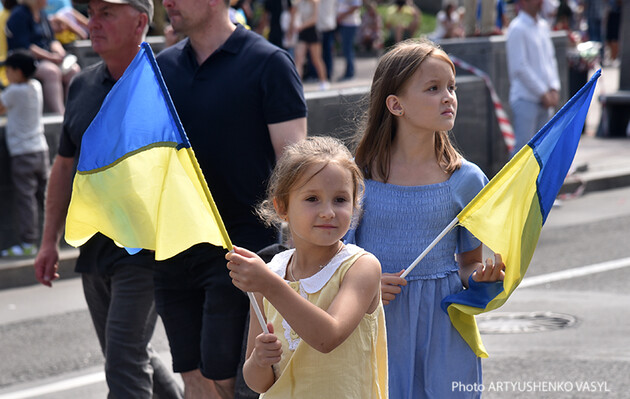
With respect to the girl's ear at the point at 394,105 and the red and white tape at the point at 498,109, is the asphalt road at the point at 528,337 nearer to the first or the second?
the girl's ear at the point at 394,105

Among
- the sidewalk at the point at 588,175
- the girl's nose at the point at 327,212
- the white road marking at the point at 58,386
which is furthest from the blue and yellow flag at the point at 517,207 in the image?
the sidewalk at the point at 588,175

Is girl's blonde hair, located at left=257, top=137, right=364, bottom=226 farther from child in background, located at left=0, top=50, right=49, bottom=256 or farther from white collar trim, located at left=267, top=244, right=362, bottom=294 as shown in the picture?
child in background, located at left=0, top=50, right=49, bottom=256

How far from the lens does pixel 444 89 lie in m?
3.70

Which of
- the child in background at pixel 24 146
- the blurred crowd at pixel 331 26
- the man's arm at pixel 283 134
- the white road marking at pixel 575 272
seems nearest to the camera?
the man's arm at pixel 283 134

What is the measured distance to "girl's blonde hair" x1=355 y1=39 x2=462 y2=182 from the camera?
3.71 m

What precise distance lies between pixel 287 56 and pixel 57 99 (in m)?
8.16

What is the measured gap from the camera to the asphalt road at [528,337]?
19.7 ft

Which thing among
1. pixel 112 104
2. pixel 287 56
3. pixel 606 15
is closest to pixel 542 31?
pixel 287 56

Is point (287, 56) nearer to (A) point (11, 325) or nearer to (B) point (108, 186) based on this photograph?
(B) point (108, 186)

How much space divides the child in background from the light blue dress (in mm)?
6067

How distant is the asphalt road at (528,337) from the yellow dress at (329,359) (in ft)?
9.50

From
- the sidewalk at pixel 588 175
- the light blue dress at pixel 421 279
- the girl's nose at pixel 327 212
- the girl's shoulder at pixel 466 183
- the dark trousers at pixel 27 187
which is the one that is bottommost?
the sidewalk at pixel 588 175

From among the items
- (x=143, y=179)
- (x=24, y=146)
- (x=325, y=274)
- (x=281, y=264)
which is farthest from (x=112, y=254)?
(x=24, y=146)

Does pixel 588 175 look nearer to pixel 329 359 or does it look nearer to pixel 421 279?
pixel 421 279
